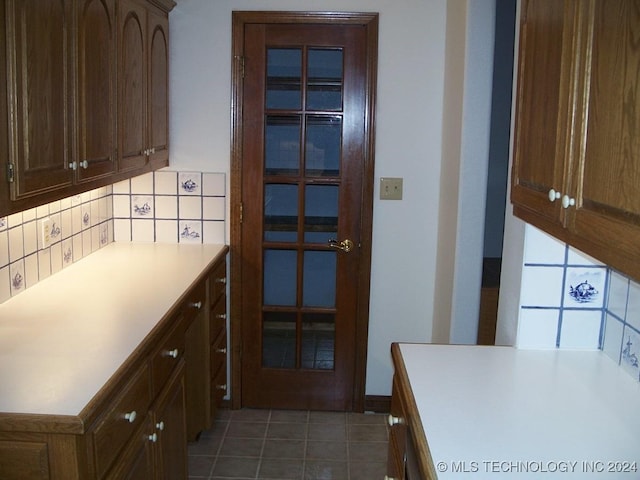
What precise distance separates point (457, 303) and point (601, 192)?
191 centimetres

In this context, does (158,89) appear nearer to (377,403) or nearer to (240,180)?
(240,180)

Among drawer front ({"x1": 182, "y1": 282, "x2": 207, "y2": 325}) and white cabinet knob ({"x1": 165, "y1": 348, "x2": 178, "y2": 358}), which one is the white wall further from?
white cabinet knob ({"x1": 165, "y1": 348, "x2": 178, "y2": 358})

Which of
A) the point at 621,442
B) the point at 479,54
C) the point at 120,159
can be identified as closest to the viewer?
the point at 621,442

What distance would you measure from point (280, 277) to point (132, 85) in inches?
50.7

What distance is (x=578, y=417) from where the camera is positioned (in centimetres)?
161

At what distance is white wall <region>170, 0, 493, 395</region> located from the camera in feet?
11.2

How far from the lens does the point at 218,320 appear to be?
11.1ft

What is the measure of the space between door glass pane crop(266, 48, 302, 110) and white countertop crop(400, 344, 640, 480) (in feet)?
5.78

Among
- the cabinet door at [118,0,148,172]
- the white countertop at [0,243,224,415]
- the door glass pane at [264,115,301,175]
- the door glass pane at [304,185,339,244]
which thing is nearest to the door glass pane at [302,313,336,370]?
the door glass pane at [304,185,339,244]

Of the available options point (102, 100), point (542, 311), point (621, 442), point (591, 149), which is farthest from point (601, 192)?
point (102, 100)

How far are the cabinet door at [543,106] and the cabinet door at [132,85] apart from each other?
61.5 inches

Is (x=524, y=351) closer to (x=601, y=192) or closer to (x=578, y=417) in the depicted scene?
(x=578, y=417)

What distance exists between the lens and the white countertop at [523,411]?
1395 mm

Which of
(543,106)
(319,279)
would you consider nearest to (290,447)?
(319,279)
